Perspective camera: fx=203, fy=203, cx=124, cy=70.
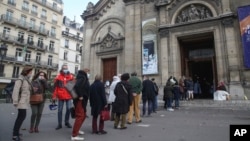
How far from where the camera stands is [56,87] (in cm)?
656

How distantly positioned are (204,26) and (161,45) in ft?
11.3

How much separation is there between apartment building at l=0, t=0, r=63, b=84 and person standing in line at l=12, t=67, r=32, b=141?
31.0 m

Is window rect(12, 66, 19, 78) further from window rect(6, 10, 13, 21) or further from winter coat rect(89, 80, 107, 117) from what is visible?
winter coat rect(89, 80, 107, 117)

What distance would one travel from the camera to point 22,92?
16.6 feet

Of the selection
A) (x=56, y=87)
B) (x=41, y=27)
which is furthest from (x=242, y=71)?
(x=41, y=27)

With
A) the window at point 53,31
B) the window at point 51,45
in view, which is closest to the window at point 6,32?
the window at point 51,45

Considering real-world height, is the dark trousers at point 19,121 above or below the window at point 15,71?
below

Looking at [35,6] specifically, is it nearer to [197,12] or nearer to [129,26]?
[129,26]

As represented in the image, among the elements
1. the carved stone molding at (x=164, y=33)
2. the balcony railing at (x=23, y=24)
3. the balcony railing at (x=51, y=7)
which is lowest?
the carved stone molding at (x=164, y=33)

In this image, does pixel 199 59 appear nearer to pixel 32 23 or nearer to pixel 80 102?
pixel 80 102

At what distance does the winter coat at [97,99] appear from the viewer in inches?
221

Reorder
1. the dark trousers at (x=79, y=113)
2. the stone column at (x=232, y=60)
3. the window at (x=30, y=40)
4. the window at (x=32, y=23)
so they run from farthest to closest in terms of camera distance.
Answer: the window at (x=32, y=23)
the window at (x=30, y=40)
the stone column at (x=232, y=60)
the dark trousers at (x=79, y=113)

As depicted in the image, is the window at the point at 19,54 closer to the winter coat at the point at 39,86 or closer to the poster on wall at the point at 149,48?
the poster on wall at the point at 149,48

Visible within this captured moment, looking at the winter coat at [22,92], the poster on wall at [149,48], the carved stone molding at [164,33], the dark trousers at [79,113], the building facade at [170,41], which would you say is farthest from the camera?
the poster on wall at [149,48]
